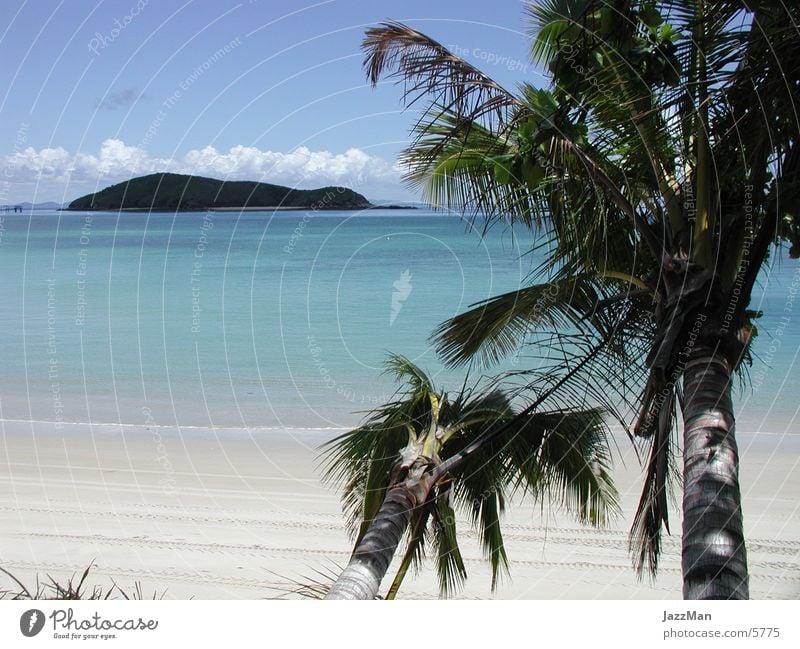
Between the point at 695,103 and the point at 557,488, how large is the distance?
251cm

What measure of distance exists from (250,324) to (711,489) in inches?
1026

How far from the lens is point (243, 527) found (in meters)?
11.1

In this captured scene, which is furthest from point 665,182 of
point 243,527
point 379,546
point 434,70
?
point 243,527

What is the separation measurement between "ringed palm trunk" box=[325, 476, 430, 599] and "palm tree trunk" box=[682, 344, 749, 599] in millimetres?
1461

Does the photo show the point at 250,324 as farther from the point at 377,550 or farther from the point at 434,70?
the point at 377,550

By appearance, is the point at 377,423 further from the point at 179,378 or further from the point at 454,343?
the point at 179,378

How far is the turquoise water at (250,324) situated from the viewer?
699 inches

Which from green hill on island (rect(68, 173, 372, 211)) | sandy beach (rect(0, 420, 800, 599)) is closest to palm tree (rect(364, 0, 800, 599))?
sandy beach (rect(0, 420, 800, 599))

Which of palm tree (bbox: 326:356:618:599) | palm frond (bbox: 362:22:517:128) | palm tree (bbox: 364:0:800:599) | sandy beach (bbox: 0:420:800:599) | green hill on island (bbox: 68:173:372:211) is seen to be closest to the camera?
palm tree (bbox: 364:0:800:599)

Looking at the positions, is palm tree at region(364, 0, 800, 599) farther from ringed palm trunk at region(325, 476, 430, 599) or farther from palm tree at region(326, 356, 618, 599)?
ringed palm trunk at region(325, 476, 430, 599)

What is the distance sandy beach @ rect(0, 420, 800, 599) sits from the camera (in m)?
9.55

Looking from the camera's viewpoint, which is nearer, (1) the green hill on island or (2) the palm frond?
(2) the palm frond

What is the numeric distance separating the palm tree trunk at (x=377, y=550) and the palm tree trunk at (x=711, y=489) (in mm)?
1473
